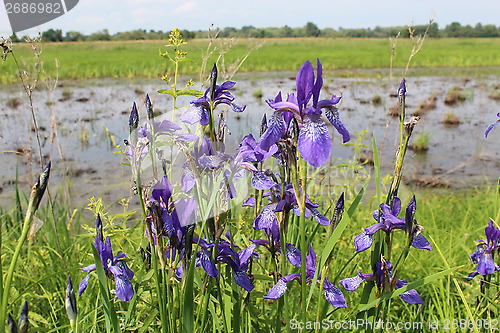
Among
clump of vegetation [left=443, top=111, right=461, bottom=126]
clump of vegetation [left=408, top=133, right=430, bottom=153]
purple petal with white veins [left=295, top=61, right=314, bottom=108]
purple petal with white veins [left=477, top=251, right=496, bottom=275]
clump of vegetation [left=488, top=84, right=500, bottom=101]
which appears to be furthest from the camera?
clump of vegetation [left=488, top=84, right=500, bottom=101]

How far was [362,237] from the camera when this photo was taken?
116 cm

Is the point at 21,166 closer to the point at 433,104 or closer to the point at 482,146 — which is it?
the point at 482,146

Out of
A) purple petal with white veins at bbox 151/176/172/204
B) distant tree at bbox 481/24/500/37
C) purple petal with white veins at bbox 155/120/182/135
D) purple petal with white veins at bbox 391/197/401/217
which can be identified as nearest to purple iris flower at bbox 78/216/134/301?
purple petal with white veins at bbox 151/176/172/204

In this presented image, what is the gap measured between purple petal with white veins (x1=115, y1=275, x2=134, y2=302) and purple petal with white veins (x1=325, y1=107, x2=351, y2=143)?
656 millimetres

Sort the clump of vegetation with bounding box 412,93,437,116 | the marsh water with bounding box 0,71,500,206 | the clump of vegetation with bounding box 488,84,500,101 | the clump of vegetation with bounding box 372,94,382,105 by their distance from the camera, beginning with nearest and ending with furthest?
the marsh water with bounding box 0,71,500,206 < the clump of vegetation with bounding box 412,93,437,116 < the clump of vegetation with bounding box 372,94,382,105 < the clump of vegetation with bounding box 488,84,500,101

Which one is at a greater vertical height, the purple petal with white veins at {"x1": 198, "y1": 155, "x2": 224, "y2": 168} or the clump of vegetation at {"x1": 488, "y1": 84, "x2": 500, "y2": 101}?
the purple petal with white veins at {"x1": 198, "y1": 155, "x2": 224, "y2": 168}

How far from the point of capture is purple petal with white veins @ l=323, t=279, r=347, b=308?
114 centimetres

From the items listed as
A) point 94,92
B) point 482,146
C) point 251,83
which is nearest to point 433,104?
point 482,146

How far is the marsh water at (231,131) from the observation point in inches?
202

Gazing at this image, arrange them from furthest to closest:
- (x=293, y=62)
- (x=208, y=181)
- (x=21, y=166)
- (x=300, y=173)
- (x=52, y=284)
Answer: (x=293, y=62), (x=21, y=166), (x=52, y=284), (x=208, y=181), (x=300, y=173)

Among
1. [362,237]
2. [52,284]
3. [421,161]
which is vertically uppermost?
[362,237]

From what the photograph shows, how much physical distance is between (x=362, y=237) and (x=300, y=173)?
293 mm

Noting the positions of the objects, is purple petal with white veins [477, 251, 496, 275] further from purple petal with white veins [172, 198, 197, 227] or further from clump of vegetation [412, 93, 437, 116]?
clump of vegetation [412, 93, 437, 116]

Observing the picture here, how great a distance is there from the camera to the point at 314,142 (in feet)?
2.83
